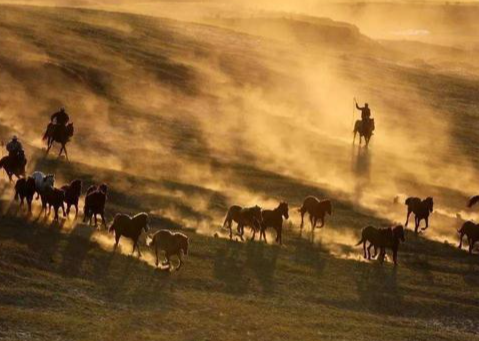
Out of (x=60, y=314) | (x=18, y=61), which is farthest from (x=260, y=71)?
(x=60, y=314)

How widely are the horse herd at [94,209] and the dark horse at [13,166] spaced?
7.19 ft

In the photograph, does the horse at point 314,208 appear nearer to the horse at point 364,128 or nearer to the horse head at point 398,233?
the horse head at point 398,233

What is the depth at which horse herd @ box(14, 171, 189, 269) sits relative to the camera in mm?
28516

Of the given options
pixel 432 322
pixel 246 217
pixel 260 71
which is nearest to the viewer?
pixel 432 322

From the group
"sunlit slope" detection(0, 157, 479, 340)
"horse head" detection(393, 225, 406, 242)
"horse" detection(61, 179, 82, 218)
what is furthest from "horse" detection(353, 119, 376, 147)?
"horse" detection(61, 179, 82, 218)

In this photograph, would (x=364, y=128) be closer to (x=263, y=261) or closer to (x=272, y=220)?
(x=272, y=220)

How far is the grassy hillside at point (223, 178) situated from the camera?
Answer: 25.5 meters

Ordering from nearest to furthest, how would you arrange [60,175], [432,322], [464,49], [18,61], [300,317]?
[300,317] < [432,322] < [60,175] < [18,61] < [464,49]

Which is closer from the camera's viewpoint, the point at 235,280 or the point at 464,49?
A: the point at 235,280

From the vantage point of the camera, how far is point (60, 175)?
3716 cm

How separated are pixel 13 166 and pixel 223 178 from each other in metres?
10.8

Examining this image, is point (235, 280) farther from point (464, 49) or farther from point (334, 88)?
point (464, 49)

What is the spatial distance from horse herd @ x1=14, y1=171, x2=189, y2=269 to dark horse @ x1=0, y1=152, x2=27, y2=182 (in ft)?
7.19

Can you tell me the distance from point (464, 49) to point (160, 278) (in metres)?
112
